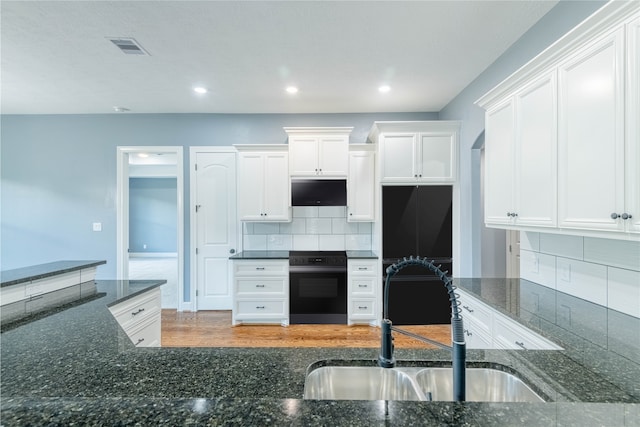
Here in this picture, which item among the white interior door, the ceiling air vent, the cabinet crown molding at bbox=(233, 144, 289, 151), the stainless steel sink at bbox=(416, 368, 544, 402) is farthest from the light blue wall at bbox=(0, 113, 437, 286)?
the stainless steel sink at bbox=(416, 368, 544, 402)

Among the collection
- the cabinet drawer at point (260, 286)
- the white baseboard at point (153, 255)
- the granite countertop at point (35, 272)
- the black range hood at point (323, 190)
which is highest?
the black range hood at point (323, 190)

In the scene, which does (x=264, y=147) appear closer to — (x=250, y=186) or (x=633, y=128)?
(x=250, y=186)

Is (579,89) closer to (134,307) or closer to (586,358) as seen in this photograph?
(586,358)

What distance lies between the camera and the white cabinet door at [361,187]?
3.64 m

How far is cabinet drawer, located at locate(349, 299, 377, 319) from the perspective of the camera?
3.41 meters

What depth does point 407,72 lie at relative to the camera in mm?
2814

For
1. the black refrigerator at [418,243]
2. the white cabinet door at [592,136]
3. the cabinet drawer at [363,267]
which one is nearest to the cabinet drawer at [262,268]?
the cabinet drawer at [363,267]

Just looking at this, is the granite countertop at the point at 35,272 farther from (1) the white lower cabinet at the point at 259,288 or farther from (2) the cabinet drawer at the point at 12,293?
(1) the white lower cabinet at the point at 259,288

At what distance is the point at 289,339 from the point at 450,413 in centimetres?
274

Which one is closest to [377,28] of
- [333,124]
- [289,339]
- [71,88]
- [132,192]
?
[333,124]

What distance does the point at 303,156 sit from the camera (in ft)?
11.8

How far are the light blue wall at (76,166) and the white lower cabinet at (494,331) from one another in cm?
275

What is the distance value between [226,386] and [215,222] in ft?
11.5

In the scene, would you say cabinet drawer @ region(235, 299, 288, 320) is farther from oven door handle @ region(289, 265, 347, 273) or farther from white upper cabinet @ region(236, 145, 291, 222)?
white upper cabinet @ region(236, 145, 291, 222)
